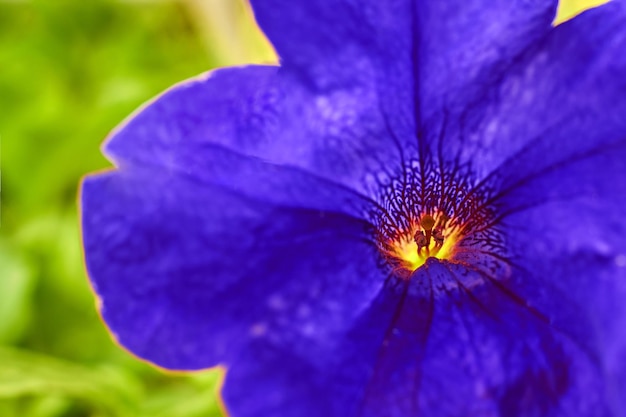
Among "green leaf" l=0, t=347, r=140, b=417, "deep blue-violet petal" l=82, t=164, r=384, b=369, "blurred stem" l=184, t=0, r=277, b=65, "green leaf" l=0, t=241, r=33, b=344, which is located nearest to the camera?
"deep blue-violet petal" l=82, t=164, r=384, b=369

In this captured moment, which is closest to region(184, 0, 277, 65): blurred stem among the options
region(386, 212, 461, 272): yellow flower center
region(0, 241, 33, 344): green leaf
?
region(0, 241, 33, 344): green leaf

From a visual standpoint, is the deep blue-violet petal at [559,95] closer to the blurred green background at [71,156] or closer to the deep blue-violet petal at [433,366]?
the deep blue-violet petal at [433,366]

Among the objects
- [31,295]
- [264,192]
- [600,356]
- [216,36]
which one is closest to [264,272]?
[264,192]

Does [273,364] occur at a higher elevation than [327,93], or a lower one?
lower

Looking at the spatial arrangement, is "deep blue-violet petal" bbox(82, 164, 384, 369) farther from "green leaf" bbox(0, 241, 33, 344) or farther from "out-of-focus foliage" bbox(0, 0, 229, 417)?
"green leaf" bbox(0, 241, 33, 344)

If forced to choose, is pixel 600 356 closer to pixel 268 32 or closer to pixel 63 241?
pixel 268 32

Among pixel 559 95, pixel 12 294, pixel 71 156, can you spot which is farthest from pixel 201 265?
pixel 71 156
